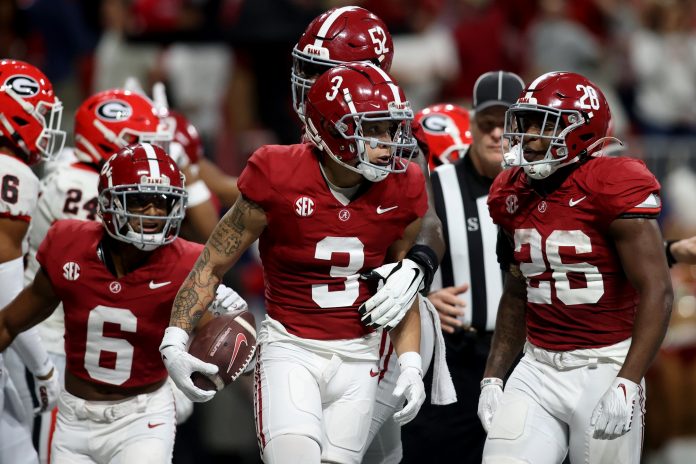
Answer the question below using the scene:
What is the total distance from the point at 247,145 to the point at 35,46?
1.91 metres

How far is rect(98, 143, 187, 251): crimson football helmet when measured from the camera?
5.18m

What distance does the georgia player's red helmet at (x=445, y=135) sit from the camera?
657cm

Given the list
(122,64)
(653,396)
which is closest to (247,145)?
(122,64)

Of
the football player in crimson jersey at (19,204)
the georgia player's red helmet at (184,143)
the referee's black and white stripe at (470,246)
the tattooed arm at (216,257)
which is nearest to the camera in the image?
the tattooed arm at (216,257)

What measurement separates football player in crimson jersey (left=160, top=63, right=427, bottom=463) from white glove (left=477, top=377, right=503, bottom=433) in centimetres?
36

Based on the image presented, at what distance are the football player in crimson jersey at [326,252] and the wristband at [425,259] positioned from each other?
10 cm

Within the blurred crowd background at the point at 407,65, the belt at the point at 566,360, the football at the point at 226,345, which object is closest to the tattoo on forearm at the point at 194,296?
the football at the point at 226,345

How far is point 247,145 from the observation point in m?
9.63

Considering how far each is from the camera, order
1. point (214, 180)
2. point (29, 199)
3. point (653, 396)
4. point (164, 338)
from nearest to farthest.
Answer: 1. point (164, 338)
2. point (29, 199)
3. point (214, 180)
4. point (653, 396)

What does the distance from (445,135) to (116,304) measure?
206 cm

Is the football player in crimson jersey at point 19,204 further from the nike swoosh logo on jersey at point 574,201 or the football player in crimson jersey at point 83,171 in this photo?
the nike swoosh logo on jersey at point 574,201

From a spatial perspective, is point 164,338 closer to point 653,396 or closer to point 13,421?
point 13,421

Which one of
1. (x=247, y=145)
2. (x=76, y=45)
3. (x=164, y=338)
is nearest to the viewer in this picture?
(x=164, y=338)

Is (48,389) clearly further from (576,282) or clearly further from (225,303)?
(576,282)
